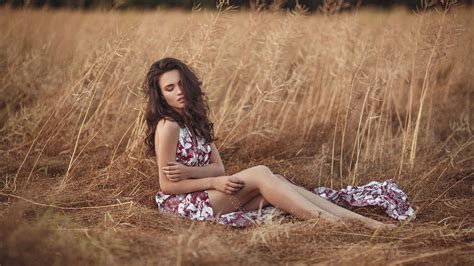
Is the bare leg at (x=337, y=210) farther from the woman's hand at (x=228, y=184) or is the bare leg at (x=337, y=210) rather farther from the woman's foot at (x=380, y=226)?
the woman's hand at (x=228, y=184)

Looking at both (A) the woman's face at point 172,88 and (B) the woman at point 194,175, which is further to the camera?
(A) the woman's face at point 172,88

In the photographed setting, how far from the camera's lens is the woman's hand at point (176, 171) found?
298cm

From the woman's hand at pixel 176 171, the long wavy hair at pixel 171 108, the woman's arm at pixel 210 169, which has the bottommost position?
the woman's arm at pixel 210 169

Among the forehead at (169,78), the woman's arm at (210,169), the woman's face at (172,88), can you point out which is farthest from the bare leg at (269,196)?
the forehead at (169,78)

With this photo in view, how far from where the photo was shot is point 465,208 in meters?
3.34

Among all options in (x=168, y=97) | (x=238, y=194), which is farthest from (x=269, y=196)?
(x=168, y=97)

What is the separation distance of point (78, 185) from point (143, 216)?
695 millimetres

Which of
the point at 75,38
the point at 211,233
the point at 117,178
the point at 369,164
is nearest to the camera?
the point at 211,233

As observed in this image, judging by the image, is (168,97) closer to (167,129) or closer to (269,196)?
(167,129)

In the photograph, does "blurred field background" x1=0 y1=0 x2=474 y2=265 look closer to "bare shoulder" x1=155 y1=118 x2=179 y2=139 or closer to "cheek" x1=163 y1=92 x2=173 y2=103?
"bare shoulder" x1=155 y1=118 x2=179 y2=139

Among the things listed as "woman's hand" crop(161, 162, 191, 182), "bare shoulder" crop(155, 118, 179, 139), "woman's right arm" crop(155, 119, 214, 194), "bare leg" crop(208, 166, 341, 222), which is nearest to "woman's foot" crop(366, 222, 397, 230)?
"bare leg" crop(208, 166, 341, 222)

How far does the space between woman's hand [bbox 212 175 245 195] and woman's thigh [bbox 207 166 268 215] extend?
4 centimetres

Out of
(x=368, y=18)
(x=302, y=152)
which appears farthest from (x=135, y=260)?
(x=368, y=18)

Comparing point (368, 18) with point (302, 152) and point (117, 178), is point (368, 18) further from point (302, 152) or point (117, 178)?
point (117, 178)
